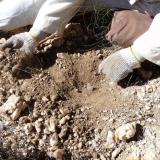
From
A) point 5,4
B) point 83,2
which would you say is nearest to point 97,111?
point 83,2

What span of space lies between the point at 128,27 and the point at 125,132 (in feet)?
1.50

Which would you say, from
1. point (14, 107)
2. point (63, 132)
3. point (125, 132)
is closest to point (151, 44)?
point (125, 132)

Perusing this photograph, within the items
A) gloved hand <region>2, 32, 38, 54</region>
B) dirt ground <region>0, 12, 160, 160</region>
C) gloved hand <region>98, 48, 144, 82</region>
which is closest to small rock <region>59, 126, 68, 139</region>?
dirt ground <region>0, 12, 160, 160</region>

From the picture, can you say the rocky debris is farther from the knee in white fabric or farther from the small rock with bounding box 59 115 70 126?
the knee in white fabric

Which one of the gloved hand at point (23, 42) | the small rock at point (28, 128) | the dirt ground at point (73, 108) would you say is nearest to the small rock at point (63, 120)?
the dirt ground at point (73, 108)

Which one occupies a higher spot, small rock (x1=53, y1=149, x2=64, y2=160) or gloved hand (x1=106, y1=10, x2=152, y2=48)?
gloved hand (x1=106, y1=10, x2=152, y2=48)

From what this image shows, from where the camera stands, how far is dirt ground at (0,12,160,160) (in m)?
2.06

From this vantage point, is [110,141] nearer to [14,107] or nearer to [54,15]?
[14,107]

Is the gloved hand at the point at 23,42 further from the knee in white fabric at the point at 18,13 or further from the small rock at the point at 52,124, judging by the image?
the small rock at the point at 52,124

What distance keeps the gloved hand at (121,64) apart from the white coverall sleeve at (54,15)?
0.23 m

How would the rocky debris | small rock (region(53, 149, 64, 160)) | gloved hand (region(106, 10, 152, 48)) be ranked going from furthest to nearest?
1. gloved hand (region(106, 10, 152, 48))
2. the rocky debris
3. small rock (region(53, 149, 64, 160))

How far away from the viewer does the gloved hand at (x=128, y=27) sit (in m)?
2.27

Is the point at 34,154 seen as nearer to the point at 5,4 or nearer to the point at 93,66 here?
the point at 93,66

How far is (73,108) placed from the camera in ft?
7.10
